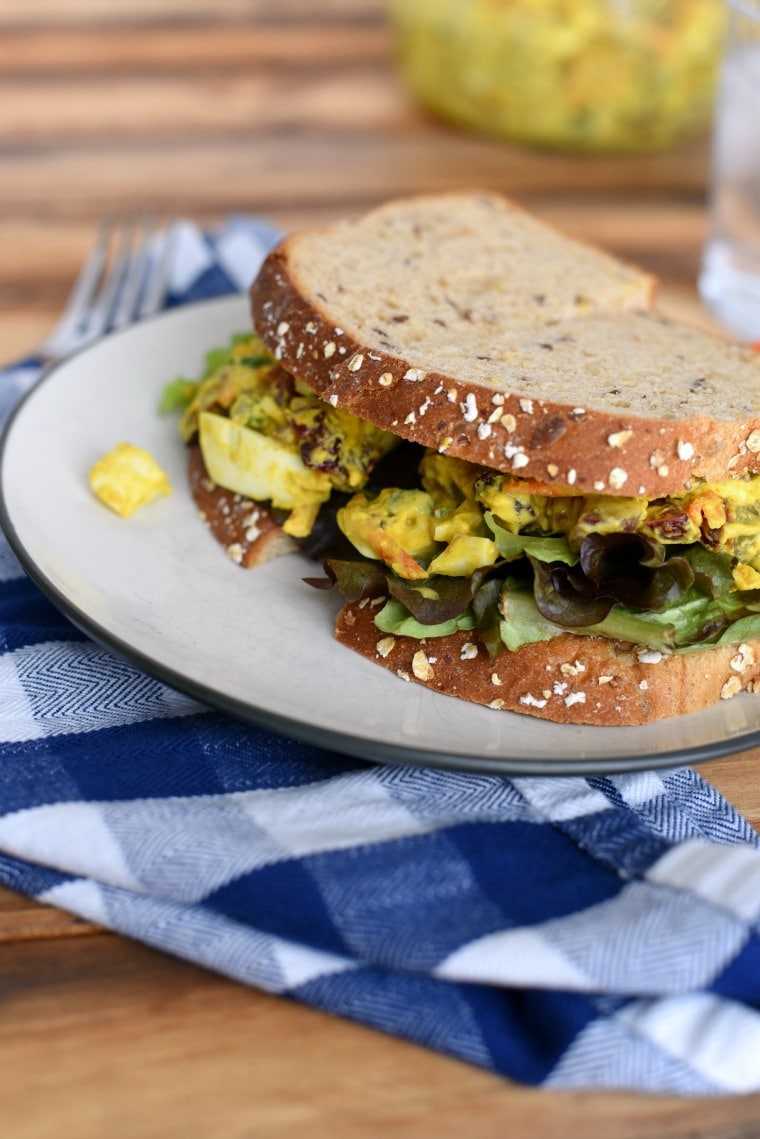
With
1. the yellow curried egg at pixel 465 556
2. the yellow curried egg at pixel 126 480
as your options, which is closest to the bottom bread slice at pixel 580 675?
the yellow curried egg at pixel 465 556

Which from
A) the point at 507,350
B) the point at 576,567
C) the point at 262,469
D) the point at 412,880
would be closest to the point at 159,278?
the point at 262,469

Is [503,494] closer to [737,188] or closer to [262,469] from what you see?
[262,469]

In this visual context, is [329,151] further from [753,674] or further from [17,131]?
[753,674]

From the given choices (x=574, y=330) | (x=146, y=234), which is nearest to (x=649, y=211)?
(x=146, y=234)

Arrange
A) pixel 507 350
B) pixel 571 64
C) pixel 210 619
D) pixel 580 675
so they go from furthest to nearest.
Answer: pixel 571 64
pixel 507 350
pixel 210 619
pixel 580 675

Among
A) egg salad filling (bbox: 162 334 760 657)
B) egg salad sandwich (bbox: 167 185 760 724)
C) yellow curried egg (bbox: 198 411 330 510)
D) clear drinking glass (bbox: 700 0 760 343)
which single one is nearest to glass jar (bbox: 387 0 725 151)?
clear drinking glass (bbox: 700 0 760 343)

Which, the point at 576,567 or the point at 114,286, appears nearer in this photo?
the point at 576,567
